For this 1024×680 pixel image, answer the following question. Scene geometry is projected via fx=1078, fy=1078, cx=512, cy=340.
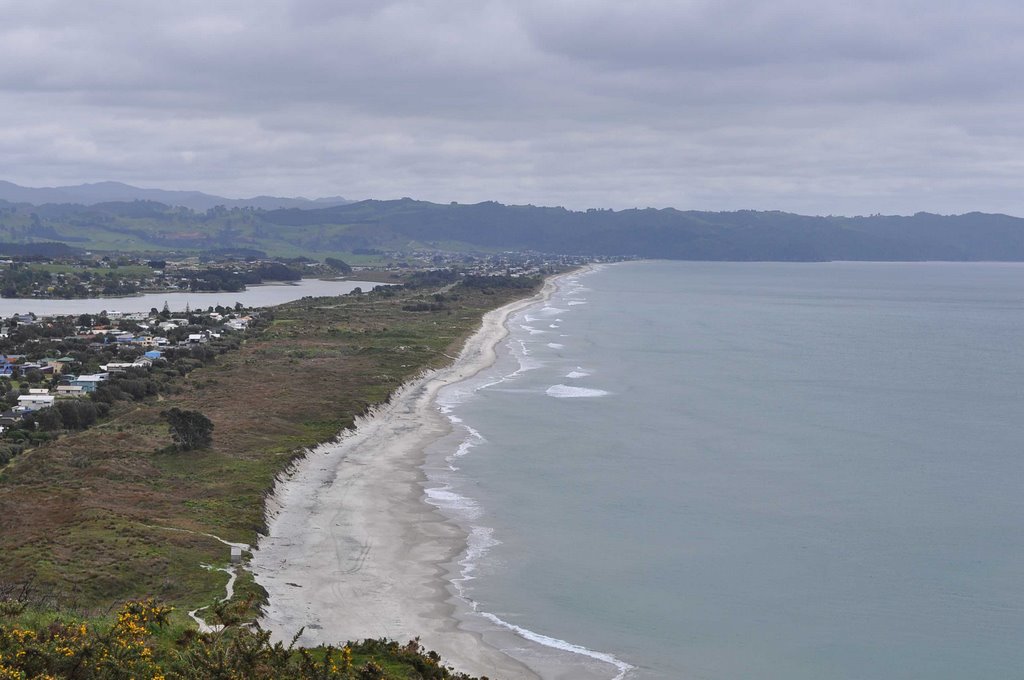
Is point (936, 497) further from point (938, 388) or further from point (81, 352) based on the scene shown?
point (81, 352)

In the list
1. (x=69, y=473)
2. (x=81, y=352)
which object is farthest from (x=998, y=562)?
(x=81, y=352)

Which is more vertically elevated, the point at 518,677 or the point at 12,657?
the point at 12,657

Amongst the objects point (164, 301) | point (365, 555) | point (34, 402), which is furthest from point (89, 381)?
point (164, 301)

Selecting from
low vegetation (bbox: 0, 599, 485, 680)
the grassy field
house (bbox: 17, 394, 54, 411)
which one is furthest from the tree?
low vegetation (bbox: 0, 599, 485, 680)

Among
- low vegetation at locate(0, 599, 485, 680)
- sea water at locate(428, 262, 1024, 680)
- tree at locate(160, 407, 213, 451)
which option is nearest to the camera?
low vegetation at locate(0, 599, 485, 680)

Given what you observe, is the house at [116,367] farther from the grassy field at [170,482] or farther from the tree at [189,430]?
the tree at [189,430]

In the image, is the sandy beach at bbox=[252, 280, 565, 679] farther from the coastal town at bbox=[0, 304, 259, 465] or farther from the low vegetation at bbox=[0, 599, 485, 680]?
the coastal town at bbox=[0, 304, 259, 465]
